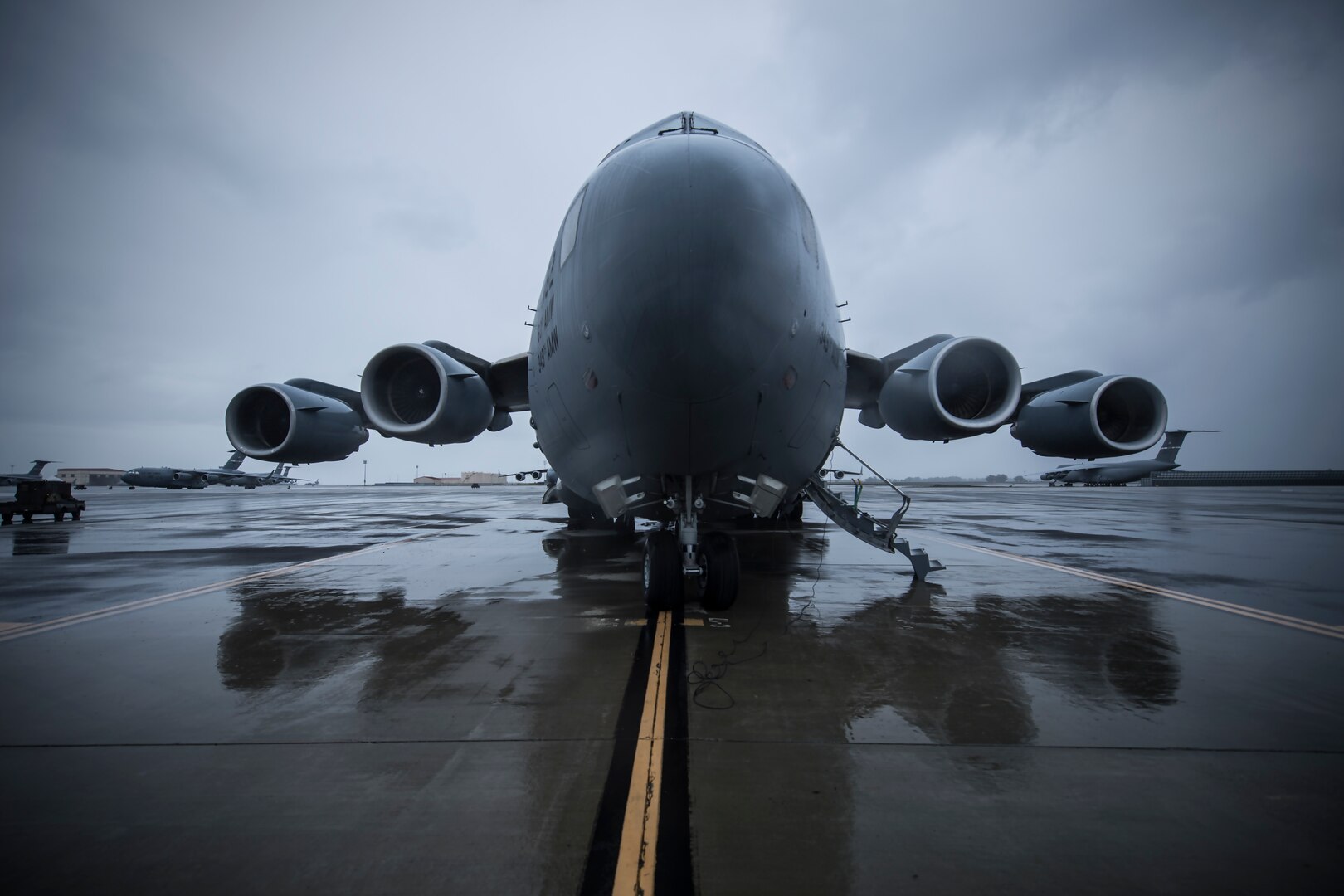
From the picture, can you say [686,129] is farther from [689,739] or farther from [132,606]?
[132,606]

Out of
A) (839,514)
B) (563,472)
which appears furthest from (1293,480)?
(563,472)

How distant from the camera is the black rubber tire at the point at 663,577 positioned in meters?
5.66

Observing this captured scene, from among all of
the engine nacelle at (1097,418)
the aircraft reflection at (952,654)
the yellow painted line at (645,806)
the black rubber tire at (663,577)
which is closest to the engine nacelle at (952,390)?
the engine nacelle at (1097,418)

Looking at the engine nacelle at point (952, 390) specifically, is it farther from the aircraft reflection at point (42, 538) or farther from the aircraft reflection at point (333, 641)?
the aircraft reflection at point (42, 538)

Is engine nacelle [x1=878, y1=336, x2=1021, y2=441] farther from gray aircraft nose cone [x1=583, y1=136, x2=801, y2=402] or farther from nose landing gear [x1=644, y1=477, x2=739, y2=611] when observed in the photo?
gray aircraft nose cone [x1=583, y1=136, x2=801, y2=402]

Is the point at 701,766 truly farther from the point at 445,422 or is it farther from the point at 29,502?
the point at 29,502

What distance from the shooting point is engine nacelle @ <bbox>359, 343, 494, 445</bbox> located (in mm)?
6629

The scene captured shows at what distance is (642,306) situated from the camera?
12.9 ft

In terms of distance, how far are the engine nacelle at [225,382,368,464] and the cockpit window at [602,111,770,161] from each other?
4.88 meters

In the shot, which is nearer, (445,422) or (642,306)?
(642,306)

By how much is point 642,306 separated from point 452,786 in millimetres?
2874

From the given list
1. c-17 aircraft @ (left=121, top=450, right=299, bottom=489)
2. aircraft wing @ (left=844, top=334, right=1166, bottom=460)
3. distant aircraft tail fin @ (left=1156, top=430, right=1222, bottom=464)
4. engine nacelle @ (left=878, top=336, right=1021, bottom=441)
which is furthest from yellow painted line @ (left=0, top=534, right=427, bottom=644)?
distant aircraft tail fin @ (left=1156, top=430, right=1222, bottom=464)

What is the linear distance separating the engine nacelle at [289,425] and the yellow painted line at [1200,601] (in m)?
9.83

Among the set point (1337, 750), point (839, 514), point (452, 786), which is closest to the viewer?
point (452, 786)
